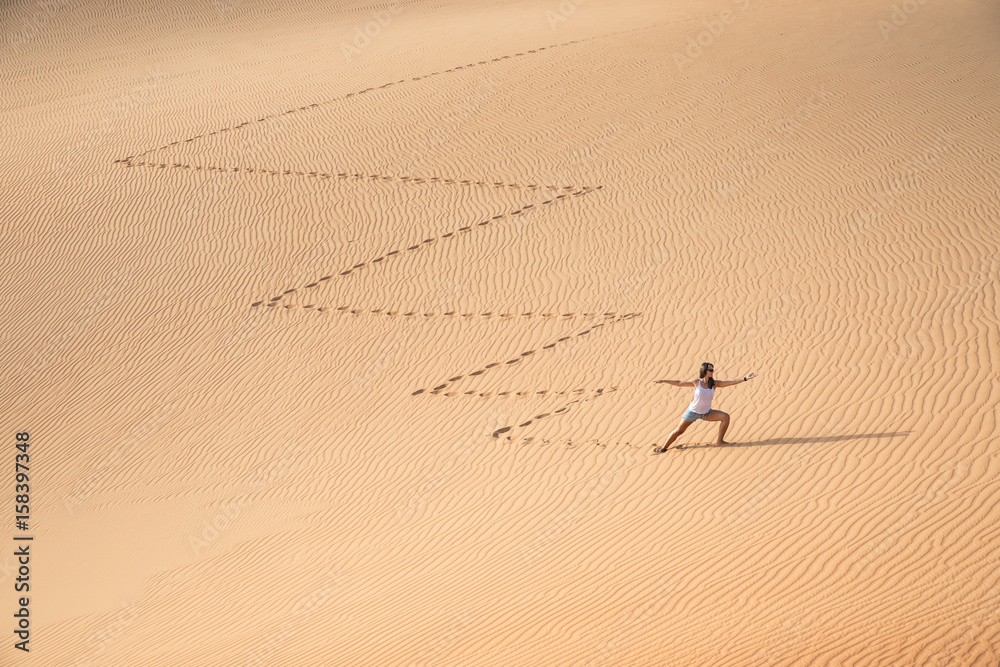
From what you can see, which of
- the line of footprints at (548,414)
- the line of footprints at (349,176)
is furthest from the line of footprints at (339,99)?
the line of footprints at (548,414)

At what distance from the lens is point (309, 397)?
→ 1189 centimetres

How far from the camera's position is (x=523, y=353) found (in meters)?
12.0

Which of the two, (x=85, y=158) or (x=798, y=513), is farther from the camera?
(x=85, y=158)

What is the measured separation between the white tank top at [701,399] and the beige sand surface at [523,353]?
26.7 inches

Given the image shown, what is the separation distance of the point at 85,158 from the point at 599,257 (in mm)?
13576

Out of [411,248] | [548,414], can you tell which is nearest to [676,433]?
[548,414]

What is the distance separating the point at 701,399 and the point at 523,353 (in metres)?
4.31

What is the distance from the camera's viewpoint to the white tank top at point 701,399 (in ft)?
26.2

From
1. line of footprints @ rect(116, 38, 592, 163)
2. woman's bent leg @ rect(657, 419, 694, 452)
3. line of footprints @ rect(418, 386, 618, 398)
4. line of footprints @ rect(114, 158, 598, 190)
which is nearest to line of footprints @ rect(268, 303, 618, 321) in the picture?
line of footprints @ rect(418, 386, 618, 398)

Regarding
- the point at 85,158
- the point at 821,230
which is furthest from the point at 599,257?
the point at 85,158

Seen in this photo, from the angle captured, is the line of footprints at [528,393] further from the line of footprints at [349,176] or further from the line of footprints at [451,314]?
the line of footprints at [349,176]

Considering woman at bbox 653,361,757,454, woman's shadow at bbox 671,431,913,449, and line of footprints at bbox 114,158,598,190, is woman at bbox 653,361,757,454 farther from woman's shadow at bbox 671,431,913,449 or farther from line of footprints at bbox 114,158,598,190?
line of footprints at bbox 114,158,598,190

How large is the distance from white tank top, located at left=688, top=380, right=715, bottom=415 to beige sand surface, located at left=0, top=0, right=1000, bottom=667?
679 mm

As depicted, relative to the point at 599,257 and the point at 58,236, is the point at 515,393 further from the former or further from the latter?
the point at 58,236
